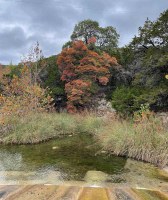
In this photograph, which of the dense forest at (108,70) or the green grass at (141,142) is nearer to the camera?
the green grass at (141,142)

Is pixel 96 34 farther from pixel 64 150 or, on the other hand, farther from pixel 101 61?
pixel 64 150

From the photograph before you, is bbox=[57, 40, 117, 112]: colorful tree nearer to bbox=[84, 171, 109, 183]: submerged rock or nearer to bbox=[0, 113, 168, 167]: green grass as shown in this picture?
bbox=[0, 113, 168, 167]: green grass

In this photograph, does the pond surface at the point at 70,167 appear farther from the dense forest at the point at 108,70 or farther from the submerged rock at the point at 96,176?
the dense forest at the point at 108,70

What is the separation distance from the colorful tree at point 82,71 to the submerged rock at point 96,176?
11.5 metres

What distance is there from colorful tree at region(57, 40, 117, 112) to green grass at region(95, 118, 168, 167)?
9441 mm

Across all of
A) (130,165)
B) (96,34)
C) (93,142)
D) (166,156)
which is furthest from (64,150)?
(96,34)

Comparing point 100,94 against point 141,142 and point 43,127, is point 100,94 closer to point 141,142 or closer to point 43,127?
point 43,127

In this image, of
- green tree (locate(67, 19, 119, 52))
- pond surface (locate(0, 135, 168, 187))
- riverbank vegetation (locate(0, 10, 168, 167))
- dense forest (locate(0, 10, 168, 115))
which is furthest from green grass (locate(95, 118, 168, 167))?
green tree (locate(67, 19, 119, 52))

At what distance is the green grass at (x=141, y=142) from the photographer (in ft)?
23.7

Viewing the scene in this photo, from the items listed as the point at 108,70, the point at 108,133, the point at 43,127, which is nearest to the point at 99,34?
the point at 108,70

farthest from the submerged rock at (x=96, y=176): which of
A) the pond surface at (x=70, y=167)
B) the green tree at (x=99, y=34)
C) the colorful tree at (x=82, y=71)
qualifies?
the green tree at (x=99, y=34)

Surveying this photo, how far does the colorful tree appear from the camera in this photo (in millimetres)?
18141

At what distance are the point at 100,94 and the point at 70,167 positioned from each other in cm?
1313

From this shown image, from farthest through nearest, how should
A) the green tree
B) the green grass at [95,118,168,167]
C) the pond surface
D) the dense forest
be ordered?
1. the green tree
2. the dense forest
3. the green grass at [95,118,168,167]
4. the pond surface
